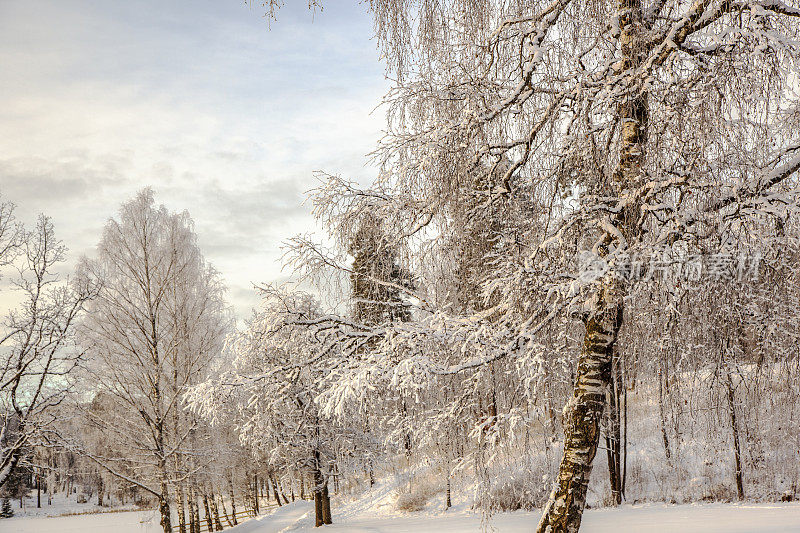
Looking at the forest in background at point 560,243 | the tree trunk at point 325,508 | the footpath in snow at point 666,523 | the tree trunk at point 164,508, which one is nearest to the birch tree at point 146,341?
the tree trunk at point 164,508

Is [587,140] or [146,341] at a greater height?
[587,140]

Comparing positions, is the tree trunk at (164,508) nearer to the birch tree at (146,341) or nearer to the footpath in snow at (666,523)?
the birch tree at (146,341)

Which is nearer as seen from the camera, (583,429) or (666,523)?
(583,429)

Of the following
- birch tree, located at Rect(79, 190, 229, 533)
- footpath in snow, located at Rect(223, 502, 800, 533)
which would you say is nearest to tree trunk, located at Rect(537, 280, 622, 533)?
footpath in snow, located at Rect(223, 502, 800, 533)

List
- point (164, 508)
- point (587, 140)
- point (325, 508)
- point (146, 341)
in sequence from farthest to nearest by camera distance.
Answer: point (325, 508) < point (146, 341) < point (164, 508) < point (587, 140)

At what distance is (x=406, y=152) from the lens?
4.45 m

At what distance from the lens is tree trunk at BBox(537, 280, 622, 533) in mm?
4074

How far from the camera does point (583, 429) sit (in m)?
→ 4.14

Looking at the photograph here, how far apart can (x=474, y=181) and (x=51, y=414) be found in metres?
10.2

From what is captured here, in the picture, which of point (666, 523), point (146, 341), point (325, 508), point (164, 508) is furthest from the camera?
point (325, 508)

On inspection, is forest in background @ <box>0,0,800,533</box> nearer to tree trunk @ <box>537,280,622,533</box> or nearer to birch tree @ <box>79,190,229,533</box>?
tree trunk @ <box>537,280,622,533</box>

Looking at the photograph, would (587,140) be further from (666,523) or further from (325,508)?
(325,508)

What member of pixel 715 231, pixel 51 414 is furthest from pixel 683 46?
pixel 51 414

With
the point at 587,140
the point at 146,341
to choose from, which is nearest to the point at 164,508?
the point at 146,341
